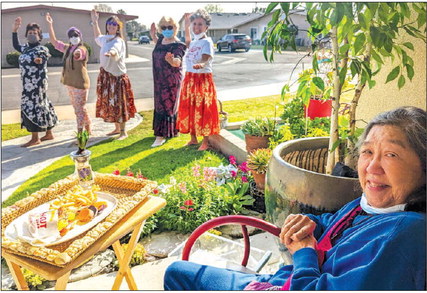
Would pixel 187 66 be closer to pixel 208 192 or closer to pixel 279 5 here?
pixel 208 192

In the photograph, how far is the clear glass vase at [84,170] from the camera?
2.14 m

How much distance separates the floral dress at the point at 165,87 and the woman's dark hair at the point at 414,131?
3854mm

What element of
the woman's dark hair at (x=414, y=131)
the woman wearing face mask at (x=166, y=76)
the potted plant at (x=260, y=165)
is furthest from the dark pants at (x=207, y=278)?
the woman wearing face mask at (x=166, y=76)

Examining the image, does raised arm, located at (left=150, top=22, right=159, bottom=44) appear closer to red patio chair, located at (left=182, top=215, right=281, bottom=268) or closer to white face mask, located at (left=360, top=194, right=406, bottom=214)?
red patio chair, located at (left=182, top=215, right=281, bottom=268)

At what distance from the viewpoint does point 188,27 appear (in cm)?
488

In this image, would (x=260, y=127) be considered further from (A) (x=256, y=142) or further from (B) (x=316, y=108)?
(B) (x=316, y=108)

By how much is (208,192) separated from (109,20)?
305 cm

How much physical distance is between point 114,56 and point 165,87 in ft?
2.66

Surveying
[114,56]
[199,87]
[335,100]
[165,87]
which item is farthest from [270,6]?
[114,56]

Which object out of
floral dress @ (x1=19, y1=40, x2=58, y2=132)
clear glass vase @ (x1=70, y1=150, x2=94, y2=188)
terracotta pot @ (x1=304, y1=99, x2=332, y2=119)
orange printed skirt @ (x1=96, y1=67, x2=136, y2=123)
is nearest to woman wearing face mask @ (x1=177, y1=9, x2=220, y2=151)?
orange printed skirt @ (x1=96, y1=67, x2=136, y2=123)

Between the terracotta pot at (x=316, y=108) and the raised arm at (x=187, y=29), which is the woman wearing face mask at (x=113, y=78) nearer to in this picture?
the raised arm at (x=187, y=29)

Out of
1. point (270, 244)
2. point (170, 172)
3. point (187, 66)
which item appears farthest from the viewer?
point (187, 66)

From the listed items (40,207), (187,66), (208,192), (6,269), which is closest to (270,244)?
(208,192)

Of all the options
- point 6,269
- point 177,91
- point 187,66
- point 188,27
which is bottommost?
point 6,269
